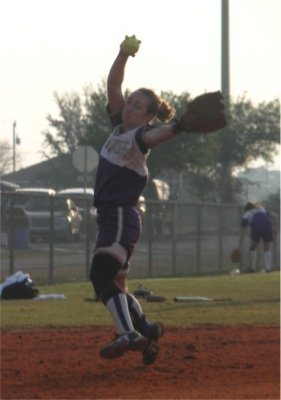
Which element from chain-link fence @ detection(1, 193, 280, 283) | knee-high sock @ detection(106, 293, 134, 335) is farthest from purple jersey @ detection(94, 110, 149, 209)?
chain-link fence @ detection(1, 193, 280, 283)

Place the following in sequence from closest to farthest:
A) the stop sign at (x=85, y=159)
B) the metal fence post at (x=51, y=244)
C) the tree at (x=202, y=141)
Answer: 1. the metal fence post at (x=51, y=244)
2. the stop sign at (x=85, y=159)
3. the tree at (x=202, y=141)

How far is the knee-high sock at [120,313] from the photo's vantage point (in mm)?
8719

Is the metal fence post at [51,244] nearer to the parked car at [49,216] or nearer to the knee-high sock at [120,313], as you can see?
the parked car at [49,216]

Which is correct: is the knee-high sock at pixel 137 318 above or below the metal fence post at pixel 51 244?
below

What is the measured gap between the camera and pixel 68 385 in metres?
13.0

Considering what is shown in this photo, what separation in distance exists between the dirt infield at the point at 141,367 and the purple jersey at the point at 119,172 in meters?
3.86

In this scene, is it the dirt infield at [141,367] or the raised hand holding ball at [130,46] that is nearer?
the raised hand holding ball at [130,46]

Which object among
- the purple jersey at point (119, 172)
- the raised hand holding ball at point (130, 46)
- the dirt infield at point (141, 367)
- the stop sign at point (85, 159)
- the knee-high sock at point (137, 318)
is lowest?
the dirt infield at point (141, 367)

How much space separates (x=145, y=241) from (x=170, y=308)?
12119 mm

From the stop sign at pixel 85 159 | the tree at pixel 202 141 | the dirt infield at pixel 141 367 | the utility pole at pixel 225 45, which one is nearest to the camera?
the dirt infield at pixel 141 367

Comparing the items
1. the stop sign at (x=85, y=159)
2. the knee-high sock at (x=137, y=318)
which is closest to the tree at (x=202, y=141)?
the stop sign at (x=85, y=159)

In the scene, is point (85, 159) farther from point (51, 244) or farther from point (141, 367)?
point (141, 367)

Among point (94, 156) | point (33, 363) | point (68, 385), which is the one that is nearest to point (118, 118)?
point (68, 385)

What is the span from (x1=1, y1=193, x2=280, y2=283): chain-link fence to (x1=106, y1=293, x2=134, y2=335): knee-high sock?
1713 centimetres
